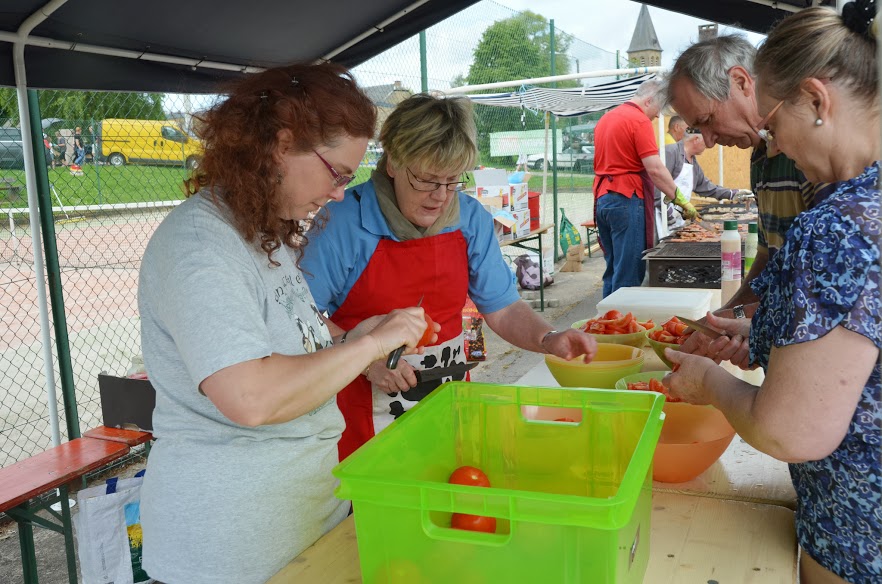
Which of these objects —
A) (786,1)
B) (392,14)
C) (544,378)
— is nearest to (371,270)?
(544,378)

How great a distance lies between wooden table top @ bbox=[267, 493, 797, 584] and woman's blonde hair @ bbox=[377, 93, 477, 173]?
1110 millimetres

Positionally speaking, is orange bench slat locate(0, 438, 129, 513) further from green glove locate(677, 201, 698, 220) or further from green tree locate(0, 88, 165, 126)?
green glove locate(677, 201, 698, 220)

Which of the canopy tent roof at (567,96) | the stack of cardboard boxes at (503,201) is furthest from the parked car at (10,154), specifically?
the canopy tent roof at (567,96)

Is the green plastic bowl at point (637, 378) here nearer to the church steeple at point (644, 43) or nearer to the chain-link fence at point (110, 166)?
the chain-link fence at point (110, 166)

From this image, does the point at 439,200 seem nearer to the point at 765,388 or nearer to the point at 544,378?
the point at 544,378

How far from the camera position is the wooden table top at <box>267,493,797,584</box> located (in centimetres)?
129

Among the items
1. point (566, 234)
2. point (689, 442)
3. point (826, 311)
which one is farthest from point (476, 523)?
point (566, 234)

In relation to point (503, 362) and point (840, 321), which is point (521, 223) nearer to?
point (503, 362)

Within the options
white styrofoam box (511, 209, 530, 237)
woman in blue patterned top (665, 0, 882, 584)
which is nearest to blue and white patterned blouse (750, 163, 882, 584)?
woman in blue patterned top (665, 0, 882, 584)

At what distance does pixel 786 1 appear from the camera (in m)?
3.48

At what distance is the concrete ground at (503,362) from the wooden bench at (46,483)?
2.20ft

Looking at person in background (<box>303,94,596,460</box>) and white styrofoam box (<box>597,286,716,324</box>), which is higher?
person in background (<box>303,94,596,460</box>)

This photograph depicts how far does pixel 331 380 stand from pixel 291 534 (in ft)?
1.21

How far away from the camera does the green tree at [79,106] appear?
5.02 metres
